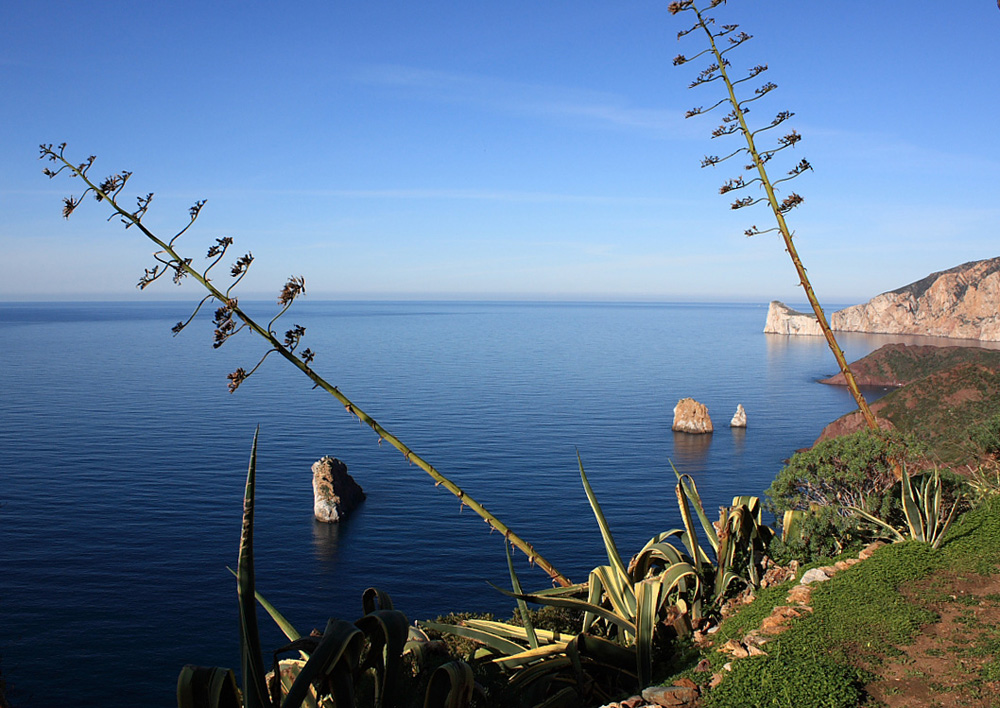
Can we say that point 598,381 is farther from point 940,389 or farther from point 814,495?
point 814,495

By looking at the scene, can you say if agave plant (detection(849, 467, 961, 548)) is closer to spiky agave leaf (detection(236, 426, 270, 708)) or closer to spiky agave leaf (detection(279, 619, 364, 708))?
spiky agave leaf (detection(279, 619, 364, 708))

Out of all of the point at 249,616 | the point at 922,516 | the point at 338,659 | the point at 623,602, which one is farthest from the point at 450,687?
the point at 922,516

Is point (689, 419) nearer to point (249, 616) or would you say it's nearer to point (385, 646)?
point (385, 646)

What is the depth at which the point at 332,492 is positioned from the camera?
143 ft

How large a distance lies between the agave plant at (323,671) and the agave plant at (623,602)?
1289 millimetres

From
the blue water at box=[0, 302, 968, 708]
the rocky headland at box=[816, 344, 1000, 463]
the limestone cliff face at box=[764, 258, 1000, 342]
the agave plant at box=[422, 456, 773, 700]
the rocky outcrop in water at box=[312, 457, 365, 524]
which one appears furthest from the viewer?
the limestone cliff face at box=[764, 258, 1000, 342]

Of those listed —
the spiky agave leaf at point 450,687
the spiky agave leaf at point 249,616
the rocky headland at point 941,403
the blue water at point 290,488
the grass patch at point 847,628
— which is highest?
the spiky agave leaf at point 249,616

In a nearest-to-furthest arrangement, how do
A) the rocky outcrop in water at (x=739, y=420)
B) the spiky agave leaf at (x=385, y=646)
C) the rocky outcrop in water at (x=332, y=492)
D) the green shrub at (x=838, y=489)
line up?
the spiky agave leaf at (x=385, y=646)
the green shrub at (x=838, y=489)
the rocky outcrop in water at (x=332, y=492)
the rocky outcrop in water at (x=739, y=420)

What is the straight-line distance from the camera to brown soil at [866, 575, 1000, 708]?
209 inches

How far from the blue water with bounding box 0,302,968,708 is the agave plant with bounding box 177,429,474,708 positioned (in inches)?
465

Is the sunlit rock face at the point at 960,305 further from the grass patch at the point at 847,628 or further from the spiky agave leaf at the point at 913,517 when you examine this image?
the grass patch at the point at 847,628

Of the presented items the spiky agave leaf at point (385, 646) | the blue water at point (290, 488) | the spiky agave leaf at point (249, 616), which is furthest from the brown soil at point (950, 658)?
the blue water at point (290, 488)

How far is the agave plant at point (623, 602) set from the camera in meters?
6.41

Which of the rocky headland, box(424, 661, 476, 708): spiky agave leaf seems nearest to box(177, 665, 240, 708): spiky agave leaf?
box(424, 661, 476, 708): spiky agave leaf
